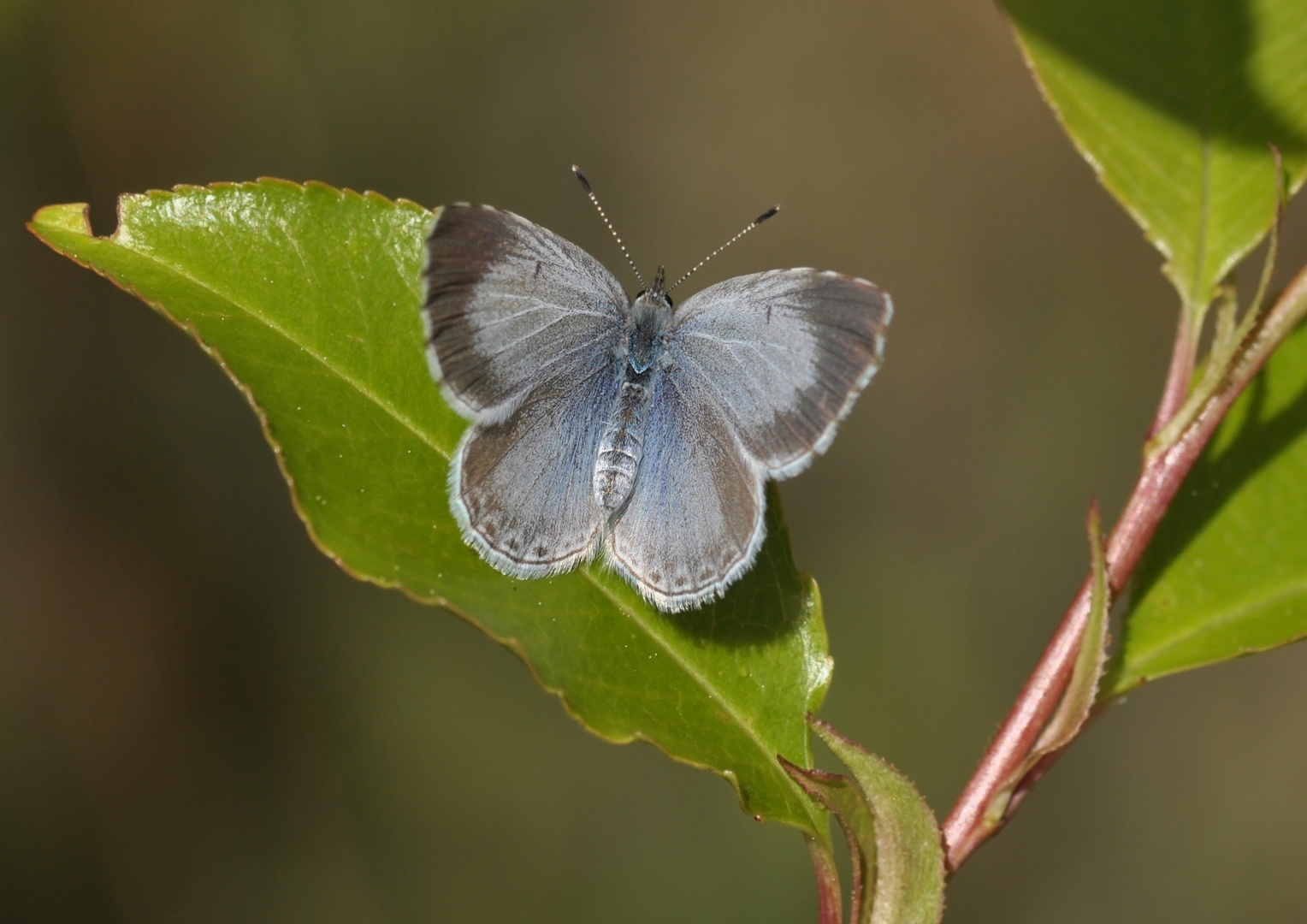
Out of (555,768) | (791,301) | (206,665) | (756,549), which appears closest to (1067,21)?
(791,301)

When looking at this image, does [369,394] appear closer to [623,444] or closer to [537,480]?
[537,480]

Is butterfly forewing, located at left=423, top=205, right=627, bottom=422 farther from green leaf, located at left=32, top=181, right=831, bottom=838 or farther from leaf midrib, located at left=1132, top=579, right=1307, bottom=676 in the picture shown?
leaf midrib, located at left=1132, top=579, right=1307, bottom=676

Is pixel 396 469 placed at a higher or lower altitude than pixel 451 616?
higher

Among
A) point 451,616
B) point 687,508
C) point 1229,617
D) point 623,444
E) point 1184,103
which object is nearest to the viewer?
point 1229,617

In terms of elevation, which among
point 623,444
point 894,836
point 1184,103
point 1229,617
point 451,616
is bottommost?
point 451,616

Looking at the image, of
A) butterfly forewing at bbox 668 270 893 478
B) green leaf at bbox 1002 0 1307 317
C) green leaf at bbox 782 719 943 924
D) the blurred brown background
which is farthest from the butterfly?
the blurred brown background

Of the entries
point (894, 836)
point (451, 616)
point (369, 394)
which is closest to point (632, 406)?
point (369, 394)

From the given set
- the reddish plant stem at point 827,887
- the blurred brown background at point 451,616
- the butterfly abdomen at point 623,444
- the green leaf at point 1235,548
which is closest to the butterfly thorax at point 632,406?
the butterfly abdomen at point 623,444
